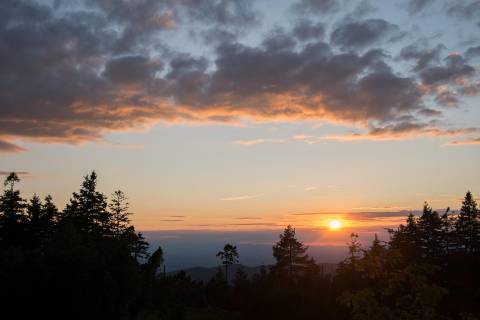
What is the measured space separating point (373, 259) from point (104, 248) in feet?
68.6

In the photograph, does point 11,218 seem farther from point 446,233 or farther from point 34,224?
point 446,233

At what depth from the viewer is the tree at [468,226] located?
74125mm

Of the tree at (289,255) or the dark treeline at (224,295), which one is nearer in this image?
the dark treeline at (224,295)

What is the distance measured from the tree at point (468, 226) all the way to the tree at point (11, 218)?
6897 cm

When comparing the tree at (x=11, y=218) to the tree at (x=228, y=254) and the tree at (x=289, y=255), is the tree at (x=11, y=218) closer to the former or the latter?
the tree at (x=289, y=255)

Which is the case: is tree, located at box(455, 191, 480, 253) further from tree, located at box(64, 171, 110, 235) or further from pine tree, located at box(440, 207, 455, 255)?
tree, located at box(64, 171, 110, 235)

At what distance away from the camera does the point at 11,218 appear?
176 feet

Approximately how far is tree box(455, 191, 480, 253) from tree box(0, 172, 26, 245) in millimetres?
68971

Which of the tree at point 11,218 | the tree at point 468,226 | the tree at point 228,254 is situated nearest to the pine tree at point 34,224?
the tree at point 11,218

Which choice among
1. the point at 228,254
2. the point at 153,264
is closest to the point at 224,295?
the point at 153,264

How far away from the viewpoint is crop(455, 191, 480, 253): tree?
74125 millimetres

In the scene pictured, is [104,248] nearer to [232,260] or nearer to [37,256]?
[37,256]

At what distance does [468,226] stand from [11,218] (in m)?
72.3

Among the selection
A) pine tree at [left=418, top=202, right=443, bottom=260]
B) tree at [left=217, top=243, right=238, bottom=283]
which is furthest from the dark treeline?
tree at [left=217, top=243, right=238, bottom=283]
